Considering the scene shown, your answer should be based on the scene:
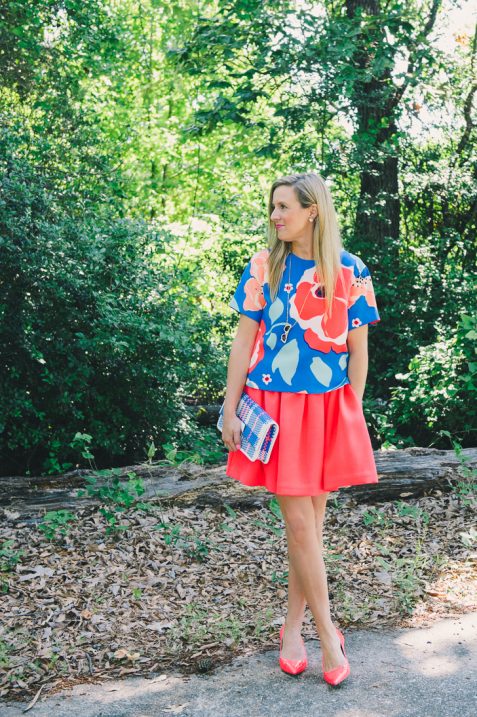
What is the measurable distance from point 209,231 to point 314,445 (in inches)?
256

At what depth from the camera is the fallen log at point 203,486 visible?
489cm

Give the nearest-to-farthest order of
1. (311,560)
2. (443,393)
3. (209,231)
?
(311,560) < (443,393) < (209,231)

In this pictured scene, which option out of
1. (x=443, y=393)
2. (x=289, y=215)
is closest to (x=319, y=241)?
(x=289, y=215)

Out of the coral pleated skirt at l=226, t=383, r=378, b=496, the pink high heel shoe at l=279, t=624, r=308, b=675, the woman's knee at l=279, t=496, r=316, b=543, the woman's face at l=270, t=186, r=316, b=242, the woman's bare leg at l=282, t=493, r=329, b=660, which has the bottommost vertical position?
the pink high heel shoe at l=279, t=624, r=308, b=675

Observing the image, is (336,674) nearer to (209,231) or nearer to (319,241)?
(319,241)

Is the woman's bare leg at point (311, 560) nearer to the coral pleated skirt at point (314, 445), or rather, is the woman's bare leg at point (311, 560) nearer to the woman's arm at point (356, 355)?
the coral pleated skirt at point (314, 445)

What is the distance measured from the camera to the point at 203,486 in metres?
5.13

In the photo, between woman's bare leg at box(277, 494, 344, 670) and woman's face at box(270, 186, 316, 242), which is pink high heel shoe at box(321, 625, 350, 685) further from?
woman's face at box(270, 186, 316, 242)

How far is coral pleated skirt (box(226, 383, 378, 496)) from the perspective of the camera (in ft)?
9.75

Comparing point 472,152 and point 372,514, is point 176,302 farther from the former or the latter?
point 472,152

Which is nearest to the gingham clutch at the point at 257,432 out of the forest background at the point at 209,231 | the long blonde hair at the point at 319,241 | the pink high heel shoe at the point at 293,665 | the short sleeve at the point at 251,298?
the short sleeve at the point at 251,298

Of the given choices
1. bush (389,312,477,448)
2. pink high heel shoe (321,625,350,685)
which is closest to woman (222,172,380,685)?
pink high heel shoe (321,625,350,685)

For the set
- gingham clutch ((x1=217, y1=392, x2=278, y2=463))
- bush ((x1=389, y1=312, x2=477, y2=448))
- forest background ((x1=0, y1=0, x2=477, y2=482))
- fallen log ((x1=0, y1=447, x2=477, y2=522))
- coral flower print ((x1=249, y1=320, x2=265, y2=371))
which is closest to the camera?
gingham clutch ((x1=217, y1=392, x2=278, y2=463))

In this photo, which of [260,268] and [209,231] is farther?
[209,231]
